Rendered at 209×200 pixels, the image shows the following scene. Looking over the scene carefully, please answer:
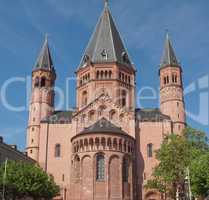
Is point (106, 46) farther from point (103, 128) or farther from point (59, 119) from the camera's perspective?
point (103, 128)

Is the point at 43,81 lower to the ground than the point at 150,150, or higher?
higher

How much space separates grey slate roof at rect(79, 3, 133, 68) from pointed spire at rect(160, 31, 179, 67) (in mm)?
7382

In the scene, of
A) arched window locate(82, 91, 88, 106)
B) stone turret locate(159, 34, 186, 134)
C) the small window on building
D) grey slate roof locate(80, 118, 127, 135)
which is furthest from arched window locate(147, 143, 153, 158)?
the small window on building

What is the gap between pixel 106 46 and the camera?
276 feet

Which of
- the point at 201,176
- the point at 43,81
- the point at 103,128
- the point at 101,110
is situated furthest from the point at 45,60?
the point at 201,176

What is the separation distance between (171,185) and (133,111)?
840 inches

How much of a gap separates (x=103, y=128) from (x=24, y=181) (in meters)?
21.7

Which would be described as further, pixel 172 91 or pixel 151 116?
pixel 172 91

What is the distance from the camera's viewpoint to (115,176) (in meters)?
65.7

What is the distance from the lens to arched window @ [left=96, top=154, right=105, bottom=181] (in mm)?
66000

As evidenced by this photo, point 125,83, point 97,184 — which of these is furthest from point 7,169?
point 125,83

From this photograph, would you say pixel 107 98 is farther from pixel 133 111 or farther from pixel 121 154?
pixel 121 154

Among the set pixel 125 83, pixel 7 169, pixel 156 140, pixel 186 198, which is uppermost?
pixel 125 83

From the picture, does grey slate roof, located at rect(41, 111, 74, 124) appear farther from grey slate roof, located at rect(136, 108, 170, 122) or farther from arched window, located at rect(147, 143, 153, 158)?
arched window, located at rect(147, 143, 153, 158)
